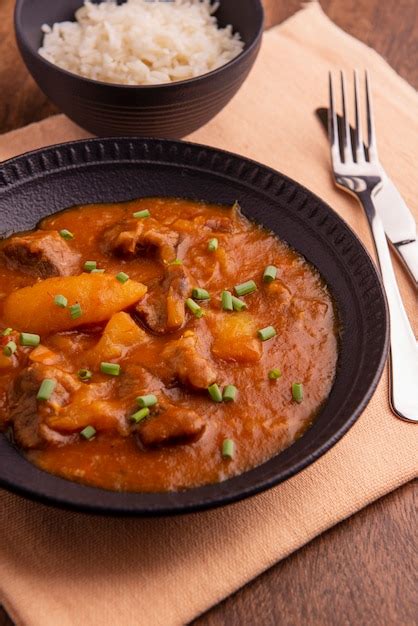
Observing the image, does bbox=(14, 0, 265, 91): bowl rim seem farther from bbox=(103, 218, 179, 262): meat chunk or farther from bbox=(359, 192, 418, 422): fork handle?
bbox=(359, 192, 418, 422): fork handle

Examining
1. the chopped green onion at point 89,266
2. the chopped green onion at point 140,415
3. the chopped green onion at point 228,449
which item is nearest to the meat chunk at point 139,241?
the chopped green onion at point 89,266

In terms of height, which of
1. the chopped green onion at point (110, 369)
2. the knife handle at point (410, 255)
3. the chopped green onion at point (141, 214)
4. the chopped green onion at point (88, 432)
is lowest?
the chopped green onion at point (88, 432)

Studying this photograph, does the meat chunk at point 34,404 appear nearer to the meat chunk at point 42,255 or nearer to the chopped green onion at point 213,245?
the meat chunk at point 42,255

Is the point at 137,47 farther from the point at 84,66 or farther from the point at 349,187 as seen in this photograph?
the point at 349,187

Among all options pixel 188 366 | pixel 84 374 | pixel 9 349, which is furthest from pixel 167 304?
pixel 9 349

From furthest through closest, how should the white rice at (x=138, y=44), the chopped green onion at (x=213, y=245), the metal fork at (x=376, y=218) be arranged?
the white rice at (x=138, y=44), the chopped green onion at (x=213, y=245), the metal fork at (x=376, y=218)

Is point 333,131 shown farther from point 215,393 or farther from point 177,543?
point 177,543
